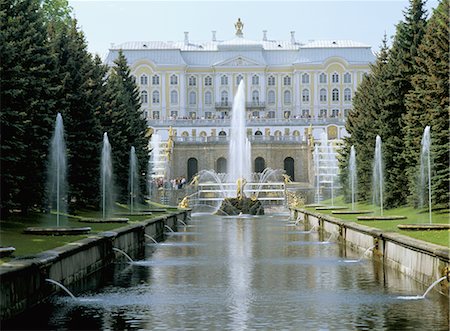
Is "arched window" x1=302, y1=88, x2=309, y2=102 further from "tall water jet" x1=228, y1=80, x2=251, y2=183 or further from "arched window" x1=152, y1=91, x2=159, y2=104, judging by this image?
"tall water jet" x1=228, y1=80, x2=251, y2=183

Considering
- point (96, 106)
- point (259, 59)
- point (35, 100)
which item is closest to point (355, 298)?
point (35, 100)

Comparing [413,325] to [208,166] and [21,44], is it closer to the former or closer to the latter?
[21,44]

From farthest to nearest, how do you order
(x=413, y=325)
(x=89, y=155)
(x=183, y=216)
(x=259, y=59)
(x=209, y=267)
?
(x=259, y=59), (x=183, y=216), (x=89, y=155), (x=209, y=267), (x=413, y=325)

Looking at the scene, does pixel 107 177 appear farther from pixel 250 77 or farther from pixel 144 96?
pixel 250 77

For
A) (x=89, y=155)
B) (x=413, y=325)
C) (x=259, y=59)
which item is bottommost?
(x=413, y=325)

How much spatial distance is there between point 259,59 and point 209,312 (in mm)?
91563

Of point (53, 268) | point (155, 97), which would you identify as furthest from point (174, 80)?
point (53, 268)

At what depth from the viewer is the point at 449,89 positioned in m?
22.8

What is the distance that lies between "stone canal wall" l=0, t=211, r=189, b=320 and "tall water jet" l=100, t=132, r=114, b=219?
965 centimetres

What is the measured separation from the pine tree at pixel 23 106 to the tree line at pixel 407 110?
1061 cm

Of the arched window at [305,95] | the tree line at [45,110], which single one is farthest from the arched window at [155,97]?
the tree line at [45,110]

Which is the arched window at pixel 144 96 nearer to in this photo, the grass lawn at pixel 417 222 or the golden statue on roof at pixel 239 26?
the golden statue on roof at pixel 239 26

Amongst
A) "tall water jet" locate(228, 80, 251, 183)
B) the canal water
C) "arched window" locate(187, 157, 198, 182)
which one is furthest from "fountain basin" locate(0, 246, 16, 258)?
"arched window" locate(187, 157, 198, 182)

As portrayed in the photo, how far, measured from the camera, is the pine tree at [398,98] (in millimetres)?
29312
